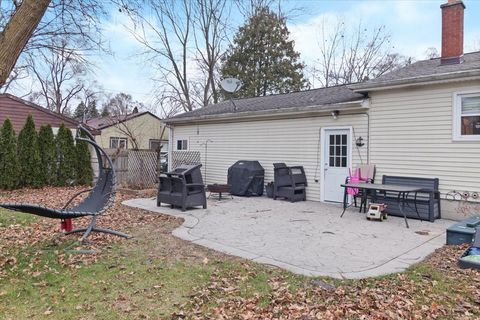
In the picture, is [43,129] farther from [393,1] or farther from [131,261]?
[393,1]

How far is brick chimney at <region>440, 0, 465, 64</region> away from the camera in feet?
27.1

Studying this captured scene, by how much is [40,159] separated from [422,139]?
1183 cm

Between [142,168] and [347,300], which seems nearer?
[347,300]

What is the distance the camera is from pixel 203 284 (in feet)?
12.1

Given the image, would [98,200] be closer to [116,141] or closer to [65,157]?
[65,157]

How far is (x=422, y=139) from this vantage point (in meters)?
7.71

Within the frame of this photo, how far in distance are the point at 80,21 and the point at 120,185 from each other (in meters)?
5.95

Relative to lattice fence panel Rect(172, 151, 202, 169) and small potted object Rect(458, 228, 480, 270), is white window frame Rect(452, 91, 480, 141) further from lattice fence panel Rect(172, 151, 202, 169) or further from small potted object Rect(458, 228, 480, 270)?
lattice fence panel Rect(172, 151, 202, 169)

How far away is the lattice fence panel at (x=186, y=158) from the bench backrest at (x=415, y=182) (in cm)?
687

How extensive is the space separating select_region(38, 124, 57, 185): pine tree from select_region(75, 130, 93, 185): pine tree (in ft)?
2.70

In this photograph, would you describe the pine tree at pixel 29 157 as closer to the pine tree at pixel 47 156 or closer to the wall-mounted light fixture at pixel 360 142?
the pine tree at pixel 47 156

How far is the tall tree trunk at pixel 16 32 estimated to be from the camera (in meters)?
4.12

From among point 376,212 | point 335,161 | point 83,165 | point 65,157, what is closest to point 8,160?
point 65,157

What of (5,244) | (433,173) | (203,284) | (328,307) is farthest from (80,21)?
(433,173)
